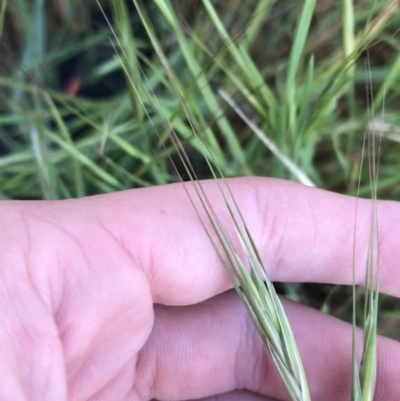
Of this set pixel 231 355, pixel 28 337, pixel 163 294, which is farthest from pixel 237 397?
pixel 28 337

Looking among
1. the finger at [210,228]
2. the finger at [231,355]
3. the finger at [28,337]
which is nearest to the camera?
the finger at [28,337]

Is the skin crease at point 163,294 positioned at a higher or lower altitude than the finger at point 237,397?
higher

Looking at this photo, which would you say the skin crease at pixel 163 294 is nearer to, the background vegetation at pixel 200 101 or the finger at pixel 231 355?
the finger at pixel 231 355

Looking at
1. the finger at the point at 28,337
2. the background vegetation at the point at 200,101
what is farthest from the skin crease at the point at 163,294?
the background vegetation at the point at 200,101

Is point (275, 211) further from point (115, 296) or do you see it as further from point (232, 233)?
point (115, 296)

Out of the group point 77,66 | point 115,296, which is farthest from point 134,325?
point 77,66

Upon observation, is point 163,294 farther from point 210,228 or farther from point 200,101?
point 200,101
